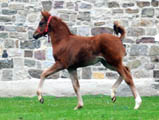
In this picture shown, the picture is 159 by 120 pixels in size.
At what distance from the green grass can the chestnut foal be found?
41cm

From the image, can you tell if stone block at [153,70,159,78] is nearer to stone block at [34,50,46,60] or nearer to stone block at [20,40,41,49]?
stone block at [34,50,46,60]

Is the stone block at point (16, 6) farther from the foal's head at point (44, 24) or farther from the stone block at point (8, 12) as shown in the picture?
the foal's head at point (44, 24)

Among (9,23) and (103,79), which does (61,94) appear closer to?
(103,79)

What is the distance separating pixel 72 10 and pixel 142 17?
2.03 meters

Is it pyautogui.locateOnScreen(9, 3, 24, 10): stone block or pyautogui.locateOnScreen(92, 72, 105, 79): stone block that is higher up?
pyautogui.locateOnScreen(9, 3, 24, 10): stone block

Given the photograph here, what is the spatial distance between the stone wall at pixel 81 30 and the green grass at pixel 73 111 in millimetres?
979

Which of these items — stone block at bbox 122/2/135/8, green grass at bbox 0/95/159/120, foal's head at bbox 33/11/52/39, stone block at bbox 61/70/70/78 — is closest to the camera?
green grass at bbox 0/95/159/120

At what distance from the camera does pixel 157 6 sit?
51.4 feet

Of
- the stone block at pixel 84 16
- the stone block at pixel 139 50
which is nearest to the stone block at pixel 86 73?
the stone block at pixel 139 50

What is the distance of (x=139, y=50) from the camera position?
51.5 ft

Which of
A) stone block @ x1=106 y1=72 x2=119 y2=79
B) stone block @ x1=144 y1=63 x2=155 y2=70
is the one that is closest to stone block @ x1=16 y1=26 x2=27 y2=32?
stone block @ x1=106 y1=72 x2=119 y2=79

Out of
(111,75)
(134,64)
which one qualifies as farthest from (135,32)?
(111,75)

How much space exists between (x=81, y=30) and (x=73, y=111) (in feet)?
16.6

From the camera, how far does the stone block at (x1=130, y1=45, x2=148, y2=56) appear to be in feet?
51.5
